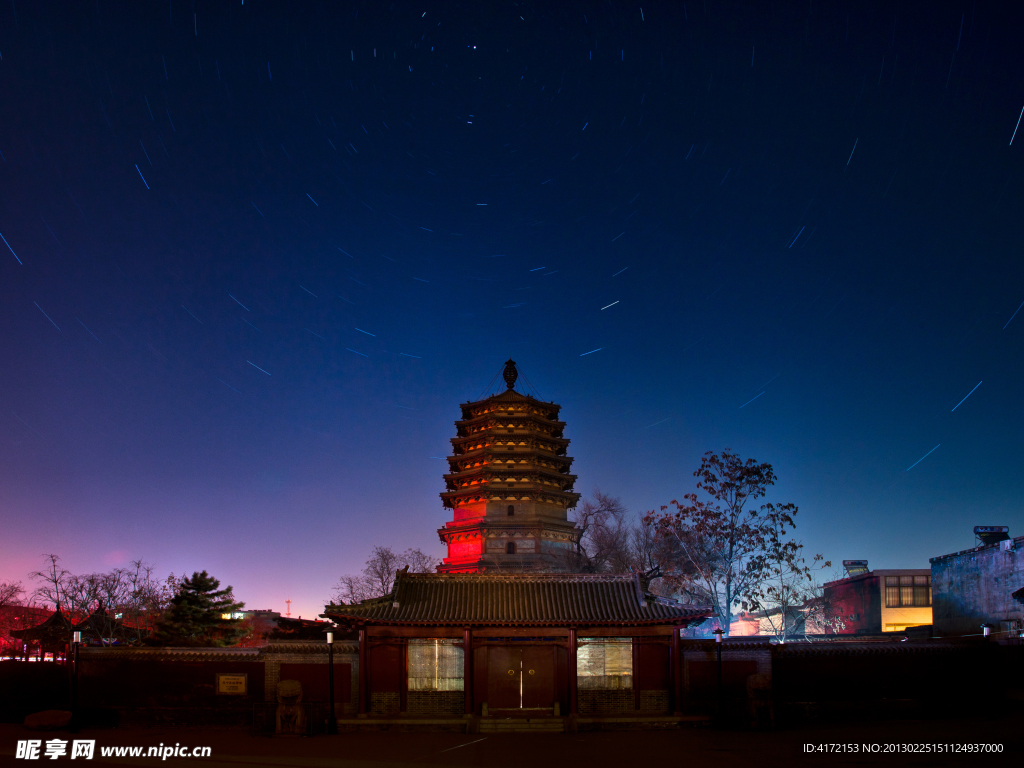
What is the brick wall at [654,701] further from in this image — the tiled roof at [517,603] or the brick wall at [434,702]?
the brick wall at [434,702]

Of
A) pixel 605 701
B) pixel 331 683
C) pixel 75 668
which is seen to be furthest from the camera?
pixel 605 701

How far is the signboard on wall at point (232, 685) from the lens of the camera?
24.8 metres

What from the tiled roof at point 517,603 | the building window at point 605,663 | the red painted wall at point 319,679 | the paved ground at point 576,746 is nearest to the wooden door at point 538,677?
the building window at point 605,663

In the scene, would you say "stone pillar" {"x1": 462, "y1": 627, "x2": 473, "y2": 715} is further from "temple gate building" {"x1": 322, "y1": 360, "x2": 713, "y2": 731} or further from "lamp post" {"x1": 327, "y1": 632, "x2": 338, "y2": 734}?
"lamp post" {"x1": 327, "y1": 632, "x2": 338, "y2": 734}

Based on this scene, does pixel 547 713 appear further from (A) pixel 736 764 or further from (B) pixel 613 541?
(B) pixel 613 541

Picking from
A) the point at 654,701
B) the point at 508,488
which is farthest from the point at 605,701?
the point at 508,488

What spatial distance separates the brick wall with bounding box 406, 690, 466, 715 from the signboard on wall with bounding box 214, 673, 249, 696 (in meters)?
5.40

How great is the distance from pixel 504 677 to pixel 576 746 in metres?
4.20

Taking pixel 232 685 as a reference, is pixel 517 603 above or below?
above

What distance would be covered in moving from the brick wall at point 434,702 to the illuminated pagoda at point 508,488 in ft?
59.1

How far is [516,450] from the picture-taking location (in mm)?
47344

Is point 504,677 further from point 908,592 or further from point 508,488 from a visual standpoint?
point 908,592

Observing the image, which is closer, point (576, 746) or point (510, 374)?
point (576, 746)

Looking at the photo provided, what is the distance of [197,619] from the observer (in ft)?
131
